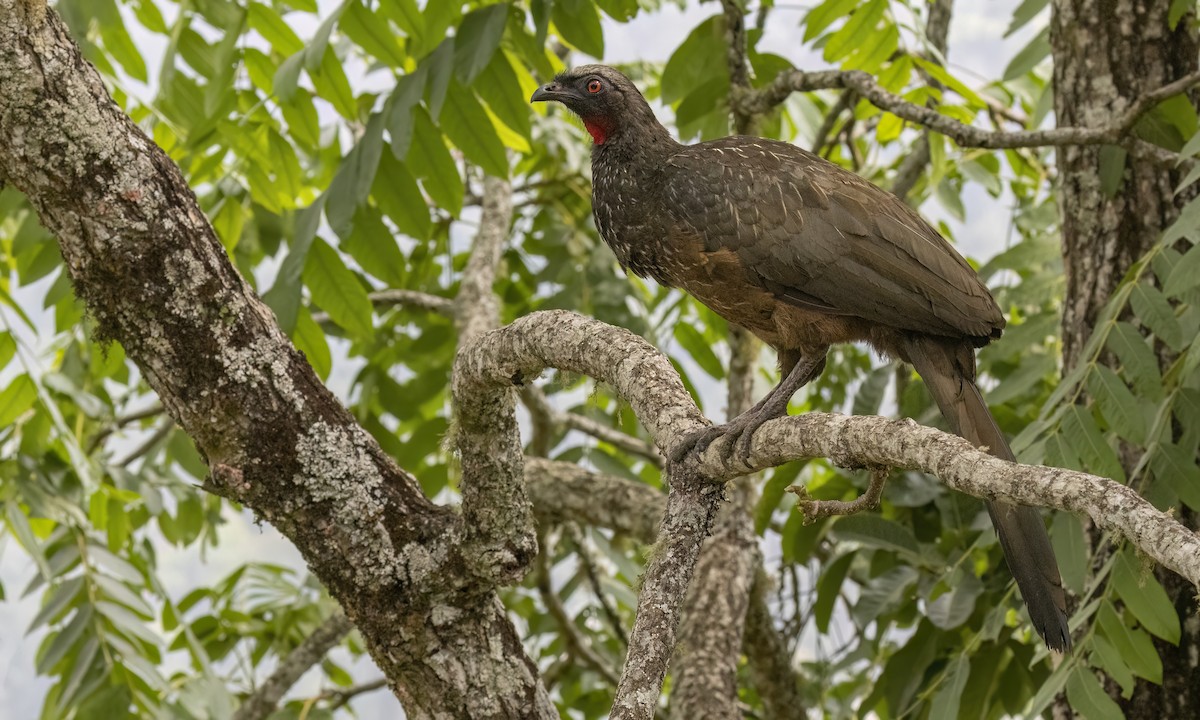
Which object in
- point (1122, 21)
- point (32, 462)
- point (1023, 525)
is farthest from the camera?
point (32, 462)

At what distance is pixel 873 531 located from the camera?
3.27 meters

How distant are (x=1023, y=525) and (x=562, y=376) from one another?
40.0 inches

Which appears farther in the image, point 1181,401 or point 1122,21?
point 1122,21

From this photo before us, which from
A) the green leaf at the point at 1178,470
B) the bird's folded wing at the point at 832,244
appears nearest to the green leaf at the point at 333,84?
the bird's folded wing at the point at 832,244

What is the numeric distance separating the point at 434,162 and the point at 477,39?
37 centimetres

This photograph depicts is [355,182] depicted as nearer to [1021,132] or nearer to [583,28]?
[583,28]

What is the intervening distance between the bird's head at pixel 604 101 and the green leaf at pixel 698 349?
124 cm

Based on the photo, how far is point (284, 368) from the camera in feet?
8.45

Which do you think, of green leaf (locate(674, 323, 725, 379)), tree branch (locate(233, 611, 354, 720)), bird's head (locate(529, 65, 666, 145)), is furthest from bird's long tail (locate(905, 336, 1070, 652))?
tree branch (locate(233, 611, 354, 720))

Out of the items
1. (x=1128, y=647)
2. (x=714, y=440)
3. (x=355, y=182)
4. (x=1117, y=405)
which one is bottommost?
(x=1128, y=647)

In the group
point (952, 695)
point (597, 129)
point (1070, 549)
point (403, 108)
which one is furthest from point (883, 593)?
point (403, 108)

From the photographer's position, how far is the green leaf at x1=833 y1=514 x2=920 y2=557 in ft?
10.7

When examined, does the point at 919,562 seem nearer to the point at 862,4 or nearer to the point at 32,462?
the point at 862,4

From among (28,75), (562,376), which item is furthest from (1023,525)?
(28,75)
